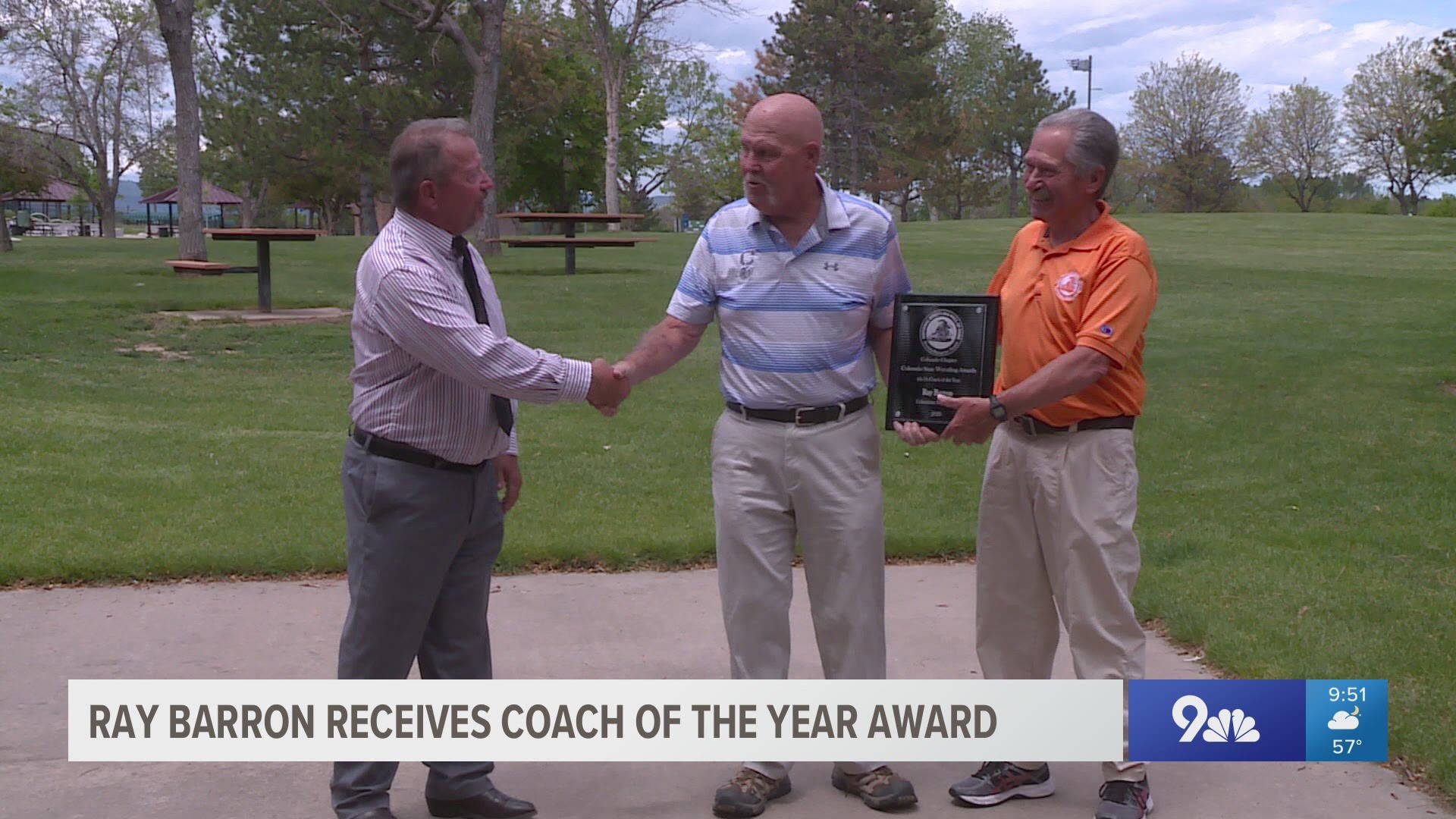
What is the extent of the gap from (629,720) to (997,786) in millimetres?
1105

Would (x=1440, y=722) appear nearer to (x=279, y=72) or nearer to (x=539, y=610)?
(x=539, y=610)

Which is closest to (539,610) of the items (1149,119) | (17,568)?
(17,568)

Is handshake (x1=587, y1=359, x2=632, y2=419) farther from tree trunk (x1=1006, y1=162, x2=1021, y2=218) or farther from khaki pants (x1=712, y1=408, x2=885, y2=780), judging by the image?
tree trunk (x1=1006, y1=162, x2=1021, y2=218)

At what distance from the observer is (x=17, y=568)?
6.55m

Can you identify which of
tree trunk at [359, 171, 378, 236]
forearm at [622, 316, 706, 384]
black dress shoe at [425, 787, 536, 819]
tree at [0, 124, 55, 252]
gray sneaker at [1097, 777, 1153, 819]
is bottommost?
black dress shoe at [425, 787, 536, 819]

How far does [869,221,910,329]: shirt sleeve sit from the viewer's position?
4328 millimetres

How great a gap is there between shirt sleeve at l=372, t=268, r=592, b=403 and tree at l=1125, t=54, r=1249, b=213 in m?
72.6

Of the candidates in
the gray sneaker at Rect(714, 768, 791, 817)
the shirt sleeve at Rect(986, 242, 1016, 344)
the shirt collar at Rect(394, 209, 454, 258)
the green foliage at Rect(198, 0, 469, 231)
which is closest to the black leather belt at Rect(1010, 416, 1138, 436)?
the shirt sleeve at Rect(986, 242, 1016, 344)

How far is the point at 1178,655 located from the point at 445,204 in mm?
3268

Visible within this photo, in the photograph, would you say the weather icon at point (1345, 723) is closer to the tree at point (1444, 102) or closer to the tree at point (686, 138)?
the tree at point (1444, 102)

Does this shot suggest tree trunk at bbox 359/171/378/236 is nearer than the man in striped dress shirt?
No

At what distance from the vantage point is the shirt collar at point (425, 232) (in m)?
3.94

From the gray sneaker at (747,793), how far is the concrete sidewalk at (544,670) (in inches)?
1.8

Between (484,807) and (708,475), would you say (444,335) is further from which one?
(708,475)
